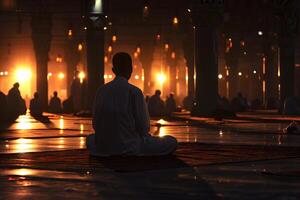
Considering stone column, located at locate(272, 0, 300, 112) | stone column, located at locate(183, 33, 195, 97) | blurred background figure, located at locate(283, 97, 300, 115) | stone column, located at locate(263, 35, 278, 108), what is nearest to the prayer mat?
blurred background figure, located at locate(283, 97, 300, 115)

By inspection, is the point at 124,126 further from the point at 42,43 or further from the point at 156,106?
the point at 42,43

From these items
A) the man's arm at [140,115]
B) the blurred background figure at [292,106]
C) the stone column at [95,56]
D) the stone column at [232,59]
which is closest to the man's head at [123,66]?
the man's arm at [140,115]

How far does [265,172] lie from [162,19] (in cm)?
3589

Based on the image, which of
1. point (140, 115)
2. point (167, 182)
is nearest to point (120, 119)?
point (140, 115)

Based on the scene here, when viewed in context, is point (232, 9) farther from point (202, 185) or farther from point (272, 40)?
point (202, 185)

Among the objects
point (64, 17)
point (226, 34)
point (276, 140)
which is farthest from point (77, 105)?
point (276, 140)

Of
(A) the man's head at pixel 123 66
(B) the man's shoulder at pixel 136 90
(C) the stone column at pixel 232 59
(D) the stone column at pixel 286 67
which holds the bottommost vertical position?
(B) the man's shoulder at pixel 136 90

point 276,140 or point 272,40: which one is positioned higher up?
point 272,40

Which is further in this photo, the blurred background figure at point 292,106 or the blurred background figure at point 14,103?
the blurred background figure at point 292,106

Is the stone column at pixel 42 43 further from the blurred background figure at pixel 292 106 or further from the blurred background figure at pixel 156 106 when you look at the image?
the blurred background figure at pixel 292 106

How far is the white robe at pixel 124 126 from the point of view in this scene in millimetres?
9242

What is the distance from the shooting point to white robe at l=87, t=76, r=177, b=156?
9242 millimetres

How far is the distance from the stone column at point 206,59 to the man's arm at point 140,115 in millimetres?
17649

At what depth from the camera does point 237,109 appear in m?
36.4
